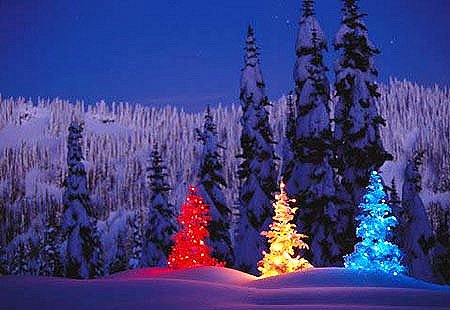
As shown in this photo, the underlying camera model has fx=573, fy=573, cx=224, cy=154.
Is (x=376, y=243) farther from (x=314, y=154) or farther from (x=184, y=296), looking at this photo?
(x=184, y=296)

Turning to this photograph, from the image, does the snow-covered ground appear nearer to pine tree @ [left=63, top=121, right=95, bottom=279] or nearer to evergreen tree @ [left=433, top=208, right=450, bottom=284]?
pine tree @ [left=63, top=121, right=95, bottom=279]

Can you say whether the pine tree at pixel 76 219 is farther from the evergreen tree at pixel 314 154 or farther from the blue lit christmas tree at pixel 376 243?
the blue lit christmas tree at pixel 376 243

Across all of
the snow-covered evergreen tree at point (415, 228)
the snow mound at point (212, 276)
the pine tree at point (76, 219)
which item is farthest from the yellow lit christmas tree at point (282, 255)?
the pine tree at point (76, 219)

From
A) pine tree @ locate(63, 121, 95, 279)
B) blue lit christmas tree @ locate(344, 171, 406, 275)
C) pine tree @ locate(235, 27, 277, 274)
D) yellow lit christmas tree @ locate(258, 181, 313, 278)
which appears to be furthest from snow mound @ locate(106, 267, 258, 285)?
pine tree @ locate(63, 121, 95, 279)

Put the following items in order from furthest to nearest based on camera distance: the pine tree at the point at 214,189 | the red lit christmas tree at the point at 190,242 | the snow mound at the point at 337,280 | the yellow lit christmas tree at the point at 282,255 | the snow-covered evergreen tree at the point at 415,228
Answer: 1. the snow-covered evergreen tree at the point at 415,228
2. the pine tree at the point at 214,189
3. the red lit christmas tree at the point at 190,242
4. the yellow lit christmas tree at the point at 282,255
5. the snow mound at the point at 337,280

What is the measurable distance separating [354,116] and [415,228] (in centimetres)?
1425

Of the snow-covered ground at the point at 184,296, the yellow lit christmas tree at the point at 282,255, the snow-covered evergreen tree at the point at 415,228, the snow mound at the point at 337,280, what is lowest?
the snow-covered ground at the point at 184,296

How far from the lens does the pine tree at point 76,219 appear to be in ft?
128

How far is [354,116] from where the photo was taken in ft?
88.0

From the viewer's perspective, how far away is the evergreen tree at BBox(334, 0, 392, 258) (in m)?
26.3

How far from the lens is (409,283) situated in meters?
15.9

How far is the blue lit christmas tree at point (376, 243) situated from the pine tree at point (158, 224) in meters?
21.2

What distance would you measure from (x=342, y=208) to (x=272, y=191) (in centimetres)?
597

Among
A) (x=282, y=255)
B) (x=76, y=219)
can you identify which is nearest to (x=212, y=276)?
(x=282, y=255)
